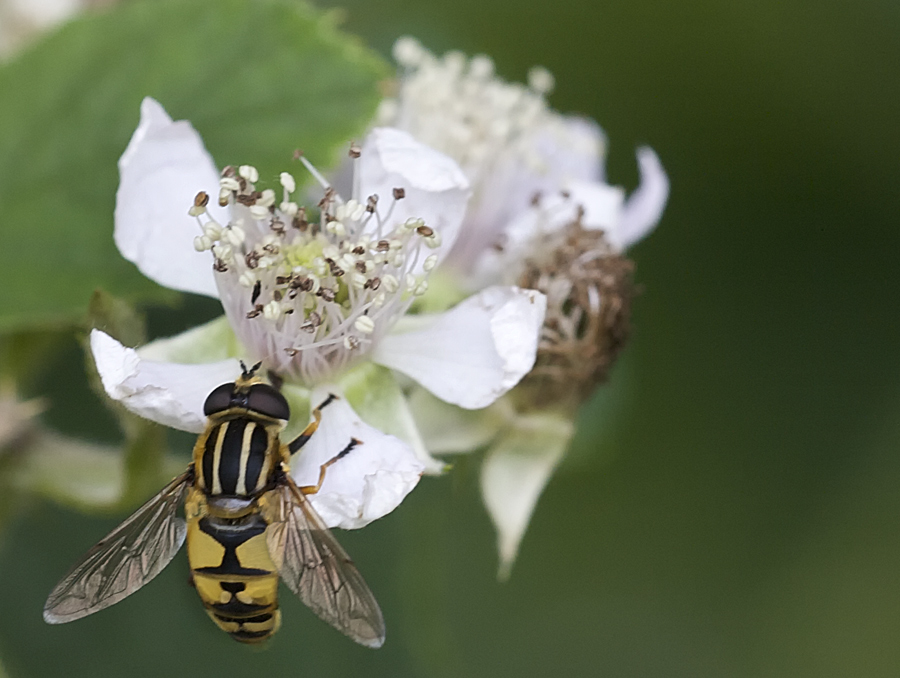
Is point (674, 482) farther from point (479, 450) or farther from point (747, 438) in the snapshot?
point (479, 450)

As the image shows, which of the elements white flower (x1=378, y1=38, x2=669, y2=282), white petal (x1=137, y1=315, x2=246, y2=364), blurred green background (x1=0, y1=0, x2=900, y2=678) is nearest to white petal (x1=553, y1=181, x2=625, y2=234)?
white flower (x1=378, y1=38, x2=669, y2=282)

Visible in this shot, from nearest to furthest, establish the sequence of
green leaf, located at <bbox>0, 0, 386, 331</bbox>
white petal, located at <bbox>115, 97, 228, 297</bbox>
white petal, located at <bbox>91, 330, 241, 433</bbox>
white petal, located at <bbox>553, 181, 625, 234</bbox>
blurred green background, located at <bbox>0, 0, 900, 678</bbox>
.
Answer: white petal, located at <bbox>91, 330, 241, 433</bbox>
white petal, located at <bbox>115, 97, 228, 297</bbox>
green leaf, located at <bbox>0, 0, 386, 331</bbox>
white petal, located at <bbox>553, 181, 625, 234</bbox>
blurred green background, located at <bbox>0, 0, 900, 678</bbox>

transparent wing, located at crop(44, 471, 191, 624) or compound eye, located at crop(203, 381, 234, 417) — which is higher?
compound eye, located at crop(203, 381, 234, 417)

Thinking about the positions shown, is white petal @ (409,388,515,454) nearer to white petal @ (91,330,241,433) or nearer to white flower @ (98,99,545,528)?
white flower @ (98,99,545,528)

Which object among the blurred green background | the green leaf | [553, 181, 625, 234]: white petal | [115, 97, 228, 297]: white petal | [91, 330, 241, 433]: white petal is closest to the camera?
[91, 330, 241, 433]: white petal

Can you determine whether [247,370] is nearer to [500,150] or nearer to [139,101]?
[139,101]

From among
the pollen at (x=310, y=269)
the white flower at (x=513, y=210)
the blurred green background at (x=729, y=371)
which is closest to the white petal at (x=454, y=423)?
the white flower at (x=513, y=210)

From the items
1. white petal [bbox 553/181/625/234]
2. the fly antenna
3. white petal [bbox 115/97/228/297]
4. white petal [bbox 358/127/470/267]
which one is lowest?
the fly antenna

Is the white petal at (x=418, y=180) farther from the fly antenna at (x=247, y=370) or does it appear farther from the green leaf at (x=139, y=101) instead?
the fly antenna at (x=247, y=370)
